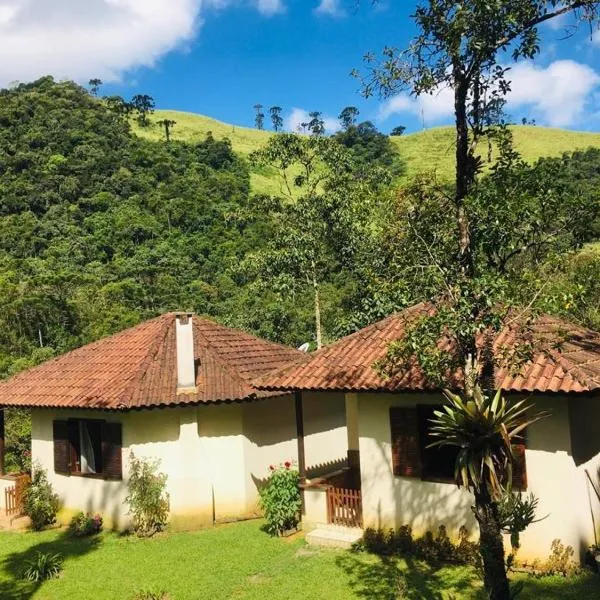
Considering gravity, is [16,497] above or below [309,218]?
below

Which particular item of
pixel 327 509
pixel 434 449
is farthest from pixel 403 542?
pixel 327 509

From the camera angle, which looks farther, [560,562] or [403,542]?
[403,542]

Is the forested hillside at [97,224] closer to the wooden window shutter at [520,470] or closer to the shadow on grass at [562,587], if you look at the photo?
the wooden window shutter at [520,470]

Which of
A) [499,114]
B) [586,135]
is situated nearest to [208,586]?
[499,114]

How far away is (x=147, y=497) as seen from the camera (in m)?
13.5

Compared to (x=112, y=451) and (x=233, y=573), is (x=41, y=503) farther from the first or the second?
(x=233, y=573)

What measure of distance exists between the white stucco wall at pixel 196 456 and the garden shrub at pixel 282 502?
169 centimetres

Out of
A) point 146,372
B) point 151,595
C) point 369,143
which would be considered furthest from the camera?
point 369,143

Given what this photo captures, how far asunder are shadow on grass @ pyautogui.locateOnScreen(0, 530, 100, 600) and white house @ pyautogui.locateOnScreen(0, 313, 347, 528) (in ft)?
2.81

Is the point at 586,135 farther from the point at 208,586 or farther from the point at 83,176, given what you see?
the point at 208,586

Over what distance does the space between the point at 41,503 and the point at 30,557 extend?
2.29 metres

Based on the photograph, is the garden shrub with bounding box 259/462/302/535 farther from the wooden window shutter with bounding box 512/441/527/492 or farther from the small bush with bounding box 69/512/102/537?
the wooden window shutter with bounding box 512/441/527/492

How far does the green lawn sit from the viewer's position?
949 centimetres

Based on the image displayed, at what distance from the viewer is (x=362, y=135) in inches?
4026
